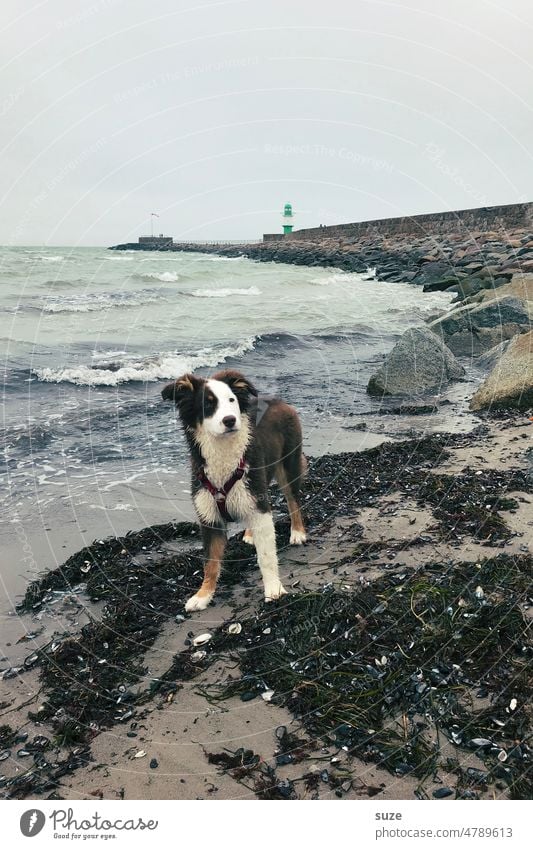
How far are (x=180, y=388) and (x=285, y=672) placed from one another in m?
2.21

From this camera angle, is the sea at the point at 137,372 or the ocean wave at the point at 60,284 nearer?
the sea at the point at 137,372

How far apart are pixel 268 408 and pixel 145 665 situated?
8.35 feet

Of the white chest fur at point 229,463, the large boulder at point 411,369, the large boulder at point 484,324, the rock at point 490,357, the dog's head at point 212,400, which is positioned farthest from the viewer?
the large boulder at point 484,324

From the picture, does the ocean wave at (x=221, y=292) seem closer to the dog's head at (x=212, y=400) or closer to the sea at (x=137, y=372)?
the sea at (x=137, y=372)

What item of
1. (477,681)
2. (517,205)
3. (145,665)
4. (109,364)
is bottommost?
(145,665)

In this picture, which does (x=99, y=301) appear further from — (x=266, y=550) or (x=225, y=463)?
(x=266, y=550)

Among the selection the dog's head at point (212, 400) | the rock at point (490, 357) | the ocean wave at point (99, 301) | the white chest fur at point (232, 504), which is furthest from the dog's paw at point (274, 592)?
the ocean wave at point (99, 301)

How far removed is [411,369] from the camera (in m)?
13.1

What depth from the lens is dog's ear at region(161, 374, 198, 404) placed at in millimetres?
4566

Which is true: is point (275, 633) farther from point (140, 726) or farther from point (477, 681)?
point (477, 681)

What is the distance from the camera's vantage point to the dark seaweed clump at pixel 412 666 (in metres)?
3.20

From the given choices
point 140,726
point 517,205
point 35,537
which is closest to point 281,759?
point 140,726

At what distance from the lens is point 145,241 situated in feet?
295

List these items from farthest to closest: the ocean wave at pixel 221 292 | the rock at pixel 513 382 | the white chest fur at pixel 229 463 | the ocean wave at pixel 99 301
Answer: the ocean wave at pixel 221 292 → the ocean wave at pixel 99 301 → the rock at pixel 513 382 → the white chest fur at pixel 229 463
